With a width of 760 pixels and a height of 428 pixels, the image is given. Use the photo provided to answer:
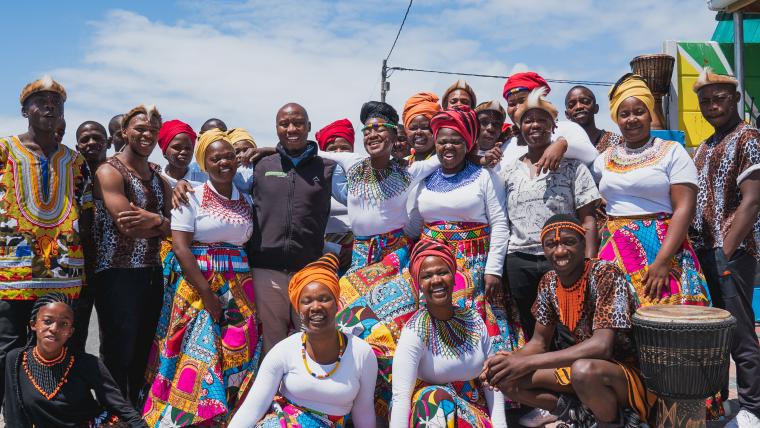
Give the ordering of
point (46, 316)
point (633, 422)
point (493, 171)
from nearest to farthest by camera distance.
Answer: point (633, 422), point (46, 316), point (493, 171)

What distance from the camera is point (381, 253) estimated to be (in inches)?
176

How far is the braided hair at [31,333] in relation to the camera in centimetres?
380

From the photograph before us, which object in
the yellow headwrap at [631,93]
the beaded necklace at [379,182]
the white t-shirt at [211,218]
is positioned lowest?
the white t-shirt at [211,218]

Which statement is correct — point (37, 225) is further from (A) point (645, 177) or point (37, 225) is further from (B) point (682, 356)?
(B) point (682, 356)

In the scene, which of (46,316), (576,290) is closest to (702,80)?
(576,290)

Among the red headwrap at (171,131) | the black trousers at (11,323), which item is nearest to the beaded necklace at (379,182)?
the red headwrap at (171,131)

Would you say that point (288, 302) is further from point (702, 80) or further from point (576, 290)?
point (702, 80)

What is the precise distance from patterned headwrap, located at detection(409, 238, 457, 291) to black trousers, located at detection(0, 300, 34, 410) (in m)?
2.29

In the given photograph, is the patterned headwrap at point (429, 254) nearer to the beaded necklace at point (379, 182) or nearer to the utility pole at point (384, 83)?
the beaded necklace at point (379, 182)

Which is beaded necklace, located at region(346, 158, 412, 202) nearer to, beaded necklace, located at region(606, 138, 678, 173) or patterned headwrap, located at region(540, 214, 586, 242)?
patterned headwrap, located at region(540, 214, 586, 242)

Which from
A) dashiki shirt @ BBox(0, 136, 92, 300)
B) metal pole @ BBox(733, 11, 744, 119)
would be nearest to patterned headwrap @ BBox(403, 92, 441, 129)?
dashiki shirt @ BBox(0, 136, 92, 300)

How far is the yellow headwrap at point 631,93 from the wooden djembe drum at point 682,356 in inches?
49.1

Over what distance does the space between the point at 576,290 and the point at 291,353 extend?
5.29 feet

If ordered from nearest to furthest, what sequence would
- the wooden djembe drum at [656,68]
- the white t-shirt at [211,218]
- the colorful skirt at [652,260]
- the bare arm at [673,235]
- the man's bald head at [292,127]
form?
1. the bare arm at [673,235]
2. the colorful skirt at [652,260]
3. the white t-shirt at [211,218]
4. the man's bald head at [292,127]
5. the wooden djembe drum at [656,68]
